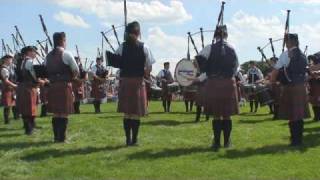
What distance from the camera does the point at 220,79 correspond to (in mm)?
8797

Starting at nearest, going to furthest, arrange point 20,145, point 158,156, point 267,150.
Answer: point 158,156 → point 267,150 → point 20,145

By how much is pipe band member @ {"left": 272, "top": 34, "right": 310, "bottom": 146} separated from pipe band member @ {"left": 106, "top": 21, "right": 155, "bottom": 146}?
6.54 feet

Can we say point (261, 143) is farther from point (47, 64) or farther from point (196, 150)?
point (47, 64)

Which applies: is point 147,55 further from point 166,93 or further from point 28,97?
point 166,93

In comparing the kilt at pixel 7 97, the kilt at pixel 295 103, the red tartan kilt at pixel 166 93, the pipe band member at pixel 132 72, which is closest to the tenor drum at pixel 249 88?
the red tartan kilt at pixel 166 93

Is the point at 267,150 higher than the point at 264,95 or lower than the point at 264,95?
lower

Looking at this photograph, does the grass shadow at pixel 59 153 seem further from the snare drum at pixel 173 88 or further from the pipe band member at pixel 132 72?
the snare drum at pixel 173 88

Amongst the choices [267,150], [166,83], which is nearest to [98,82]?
[166,83]

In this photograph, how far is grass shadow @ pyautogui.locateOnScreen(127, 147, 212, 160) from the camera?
26.7 ft

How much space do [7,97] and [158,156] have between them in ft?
23.9

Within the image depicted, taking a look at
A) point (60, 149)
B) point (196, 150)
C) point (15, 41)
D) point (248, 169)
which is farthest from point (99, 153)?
point (15, 41)

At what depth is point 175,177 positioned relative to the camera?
686 centimetres

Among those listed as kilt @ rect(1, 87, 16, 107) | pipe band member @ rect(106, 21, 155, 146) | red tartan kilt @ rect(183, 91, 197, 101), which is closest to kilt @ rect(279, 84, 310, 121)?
pipe band member @ rect(106, 21, 155, 146)

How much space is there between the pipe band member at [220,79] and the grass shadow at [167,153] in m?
0.24
